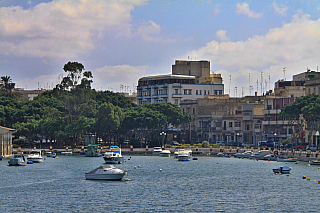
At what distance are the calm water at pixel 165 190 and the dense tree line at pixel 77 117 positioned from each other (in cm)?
5026

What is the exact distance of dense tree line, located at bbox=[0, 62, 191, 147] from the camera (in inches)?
6913

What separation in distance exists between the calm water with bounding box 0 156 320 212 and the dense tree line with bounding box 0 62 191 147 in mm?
50264

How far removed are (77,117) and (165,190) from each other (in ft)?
320

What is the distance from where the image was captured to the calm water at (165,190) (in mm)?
72000

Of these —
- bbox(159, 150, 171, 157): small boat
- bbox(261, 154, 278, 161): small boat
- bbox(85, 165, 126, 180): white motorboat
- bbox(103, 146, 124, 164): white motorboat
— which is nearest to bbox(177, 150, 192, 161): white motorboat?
bbox(159, 150, 171, 157): small boat

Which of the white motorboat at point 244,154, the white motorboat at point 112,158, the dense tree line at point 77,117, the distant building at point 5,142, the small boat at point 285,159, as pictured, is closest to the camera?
the small boat at point 285,159

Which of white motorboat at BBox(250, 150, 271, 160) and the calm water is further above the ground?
white motorboat at BBox(250, 150, 271, 160)

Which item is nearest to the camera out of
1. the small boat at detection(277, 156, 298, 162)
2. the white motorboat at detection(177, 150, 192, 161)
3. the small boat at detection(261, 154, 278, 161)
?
the small boat at detection(277, 156, 298, 162)

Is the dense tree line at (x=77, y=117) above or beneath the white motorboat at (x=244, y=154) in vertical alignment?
above

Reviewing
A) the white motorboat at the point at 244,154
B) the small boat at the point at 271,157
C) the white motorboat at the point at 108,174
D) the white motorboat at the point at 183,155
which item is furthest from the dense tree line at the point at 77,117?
the white motorboat at the point at 108,174

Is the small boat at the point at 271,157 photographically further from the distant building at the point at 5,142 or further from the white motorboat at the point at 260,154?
the distant building at the point at 5,142

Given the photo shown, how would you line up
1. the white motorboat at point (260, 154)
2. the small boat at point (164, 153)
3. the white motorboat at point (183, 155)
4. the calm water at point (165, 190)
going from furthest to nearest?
1. the small boat at point (164, 153)
2. the white motorboat at point (183, 155)
3. the white motorboat at point (260, 154)
4. the calm water at point (165, 190)

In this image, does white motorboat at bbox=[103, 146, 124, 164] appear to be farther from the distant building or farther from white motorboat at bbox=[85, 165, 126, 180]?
white motorboat at bbox=[85, 165, 126, 180]

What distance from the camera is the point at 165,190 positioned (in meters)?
86.8
